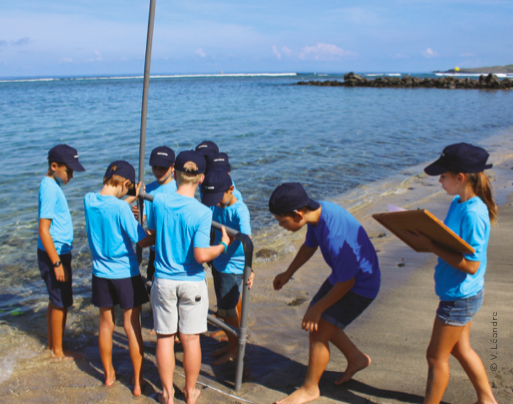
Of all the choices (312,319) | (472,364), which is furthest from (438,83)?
(312,319)

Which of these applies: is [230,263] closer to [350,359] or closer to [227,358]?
[227,358]

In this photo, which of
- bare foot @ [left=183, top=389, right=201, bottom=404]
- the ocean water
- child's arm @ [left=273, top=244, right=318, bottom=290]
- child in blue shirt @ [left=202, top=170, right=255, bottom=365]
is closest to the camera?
bare foot @ [left=183, top=389, right=201, bottom=404]

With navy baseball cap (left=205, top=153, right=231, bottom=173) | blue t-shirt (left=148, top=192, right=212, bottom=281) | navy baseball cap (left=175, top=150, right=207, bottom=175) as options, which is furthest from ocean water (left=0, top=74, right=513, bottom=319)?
navy baseball cap (left=175, top=150, right=207, bottom=175)

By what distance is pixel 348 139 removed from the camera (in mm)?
18203

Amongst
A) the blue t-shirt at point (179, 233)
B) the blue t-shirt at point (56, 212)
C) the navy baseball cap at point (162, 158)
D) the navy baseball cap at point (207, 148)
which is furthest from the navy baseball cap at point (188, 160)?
the navy baseball cap at point (207, 148)

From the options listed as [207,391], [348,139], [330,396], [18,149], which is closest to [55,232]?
[207,391]

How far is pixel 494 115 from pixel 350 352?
28.1 m

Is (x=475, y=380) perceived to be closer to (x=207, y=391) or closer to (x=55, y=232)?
(x=207, y=391)

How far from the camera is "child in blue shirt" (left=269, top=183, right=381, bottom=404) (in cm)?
264

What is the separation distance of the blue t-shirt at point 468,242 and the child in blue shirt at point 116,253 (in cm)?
198

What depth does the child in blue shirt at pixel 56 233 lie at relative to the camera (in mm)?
3352

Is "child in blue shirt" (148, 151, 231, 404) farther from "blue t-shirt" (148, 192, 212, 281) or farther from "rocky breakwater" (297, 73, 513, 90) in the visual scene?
"rocky breakwater" (297, 73, 513, 90)

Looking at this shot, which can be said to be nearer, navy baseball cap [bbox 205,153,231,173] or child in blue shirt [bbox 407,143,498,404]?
Result: child in blue shirt [bbox 407,143,498,404]

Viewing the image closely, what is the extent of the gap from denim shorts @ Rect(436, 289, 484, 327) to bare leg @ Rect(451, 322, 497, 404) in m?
0.14
